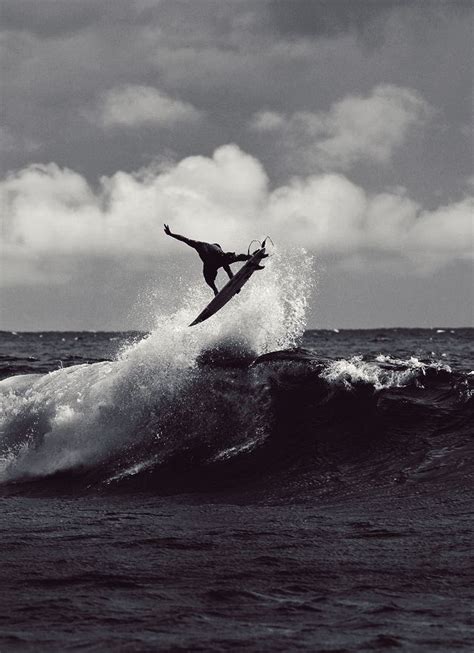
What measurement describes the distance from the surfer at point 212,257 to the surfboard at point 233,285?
118 mm

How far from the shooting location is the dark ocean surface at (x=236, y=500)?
5824 millimetres

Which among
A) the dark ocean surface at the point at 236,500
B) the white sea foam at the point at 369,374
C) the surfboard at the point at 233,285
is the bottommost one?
the dark ocean surface at the point at 236,500

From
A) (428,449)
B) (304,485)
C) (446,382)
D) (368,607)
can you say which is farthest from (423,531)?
(446,382)

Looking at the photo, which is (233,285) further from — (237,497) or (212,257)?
(237,497)

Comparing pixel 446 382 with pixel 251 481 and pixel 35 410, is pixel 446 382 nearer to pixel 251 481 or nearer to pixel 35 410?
pixel 251 481

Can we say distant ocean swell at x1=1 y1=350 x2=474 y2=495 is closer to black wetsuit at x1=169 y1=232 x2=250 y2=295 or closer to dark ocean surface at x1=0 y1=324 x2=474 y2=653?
dark ocean surface at x1=0 y1=324 x2=474 y2=653

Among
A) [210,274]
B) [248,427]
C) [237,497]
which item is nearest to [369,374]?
[248,427]

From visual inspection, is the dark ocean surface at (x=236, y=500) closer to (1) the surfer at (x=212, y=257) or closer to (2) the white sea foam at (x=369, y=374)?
(2) the white sea foam at (x=369, y=374)

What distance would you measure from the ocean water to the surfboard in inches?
16.6

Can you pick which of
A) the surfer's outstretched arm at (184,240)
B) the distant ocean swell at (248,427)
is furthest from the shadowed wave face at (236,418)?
the surfer's outstretched arm at (184,240)

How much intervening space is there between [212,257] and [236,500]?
16.7ft

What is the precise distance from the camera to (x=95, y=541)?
8.06m

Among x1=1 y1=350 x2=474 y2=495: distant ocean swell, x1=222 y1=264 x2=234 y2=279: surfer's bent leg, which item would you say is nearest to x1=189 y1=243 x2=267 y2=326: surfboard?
x1=222 y1=264 x2=234 y2=279: surfer's bent leg

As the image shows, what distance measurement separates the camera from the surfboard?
14.1 m
